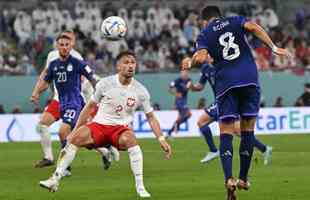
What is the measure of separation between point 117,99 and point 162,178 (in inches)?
128

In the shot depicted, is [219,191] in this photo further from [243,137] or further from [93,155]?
[93,155]

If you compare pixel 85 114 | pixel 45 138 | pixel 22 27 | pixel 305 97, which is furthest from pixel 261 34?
pixel 22 27

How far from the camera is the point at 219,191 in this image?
48.0 ft

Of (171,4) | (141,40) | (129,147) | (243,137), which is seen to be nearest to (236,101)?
(243,137)

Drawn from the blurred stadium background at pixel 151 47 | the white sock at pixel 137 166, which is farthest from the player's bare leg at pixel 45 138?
the blurred stadium background at pixel 151 47

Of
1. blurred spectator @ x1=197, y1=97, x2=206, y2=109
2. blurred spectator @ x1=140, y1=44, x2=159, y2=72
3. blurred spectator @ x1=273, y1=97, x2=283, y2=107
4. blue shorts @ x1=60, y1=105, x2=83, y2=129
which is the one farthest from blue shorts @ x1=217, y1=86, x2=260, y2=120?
blurred spectator @ x1=273, y1=97, x2=283, y2=107

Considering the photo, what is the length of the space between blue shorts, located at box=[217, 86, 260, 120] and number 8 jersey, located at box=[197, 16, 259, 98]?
4.2 inches

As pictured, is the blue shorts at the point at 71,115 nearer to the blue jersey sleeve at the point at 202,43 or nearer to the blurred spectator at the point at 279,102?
the blue jersey sleeve at the point at 202,43

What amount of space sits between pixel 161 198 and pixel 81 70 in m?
5.22

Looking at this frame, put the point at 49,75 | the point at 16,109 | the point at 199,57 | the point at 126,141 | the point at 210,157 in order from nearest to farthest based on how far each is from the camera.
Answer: the point at 199,57 < the point at 126,141 < the point at 49,75 < the point at 210,157 < the point at 16,109

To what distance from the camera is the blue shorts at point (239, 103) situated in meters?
13.8

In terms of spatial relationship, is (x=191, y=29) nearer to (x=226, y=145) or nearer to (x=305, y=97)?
(x=305, y=97)

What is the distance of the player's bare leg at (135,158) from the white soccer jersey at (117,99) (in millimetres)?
316

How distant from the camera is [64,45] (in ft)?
59.7
